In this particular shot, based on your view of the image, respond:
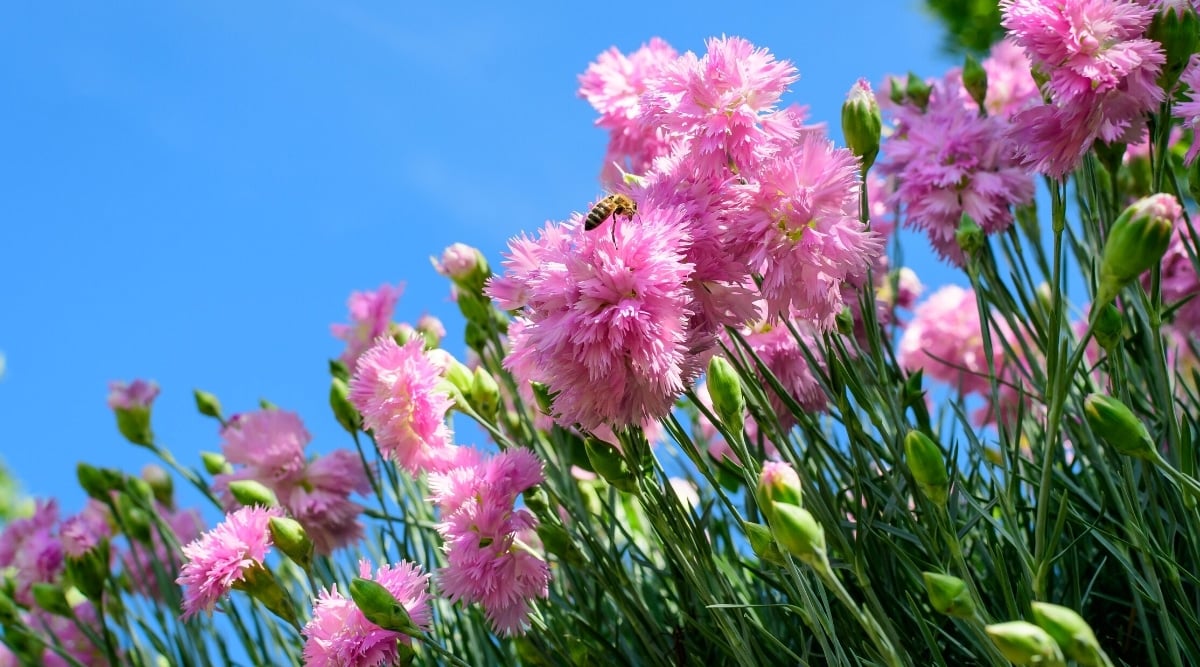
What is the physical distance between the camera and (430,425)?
3.90ft

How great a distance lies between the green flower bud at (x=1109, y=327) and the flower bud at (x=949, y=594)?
0.28m

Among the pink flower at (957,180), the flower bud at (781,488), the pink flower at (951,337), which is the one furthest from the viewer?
the pink flower at (951,337)

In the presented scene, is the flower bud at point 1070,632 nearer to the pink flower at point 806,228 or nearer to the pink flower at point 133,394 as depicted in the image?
the pink flower at point 806,228

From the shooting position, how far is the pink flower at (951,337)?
1.97 metres

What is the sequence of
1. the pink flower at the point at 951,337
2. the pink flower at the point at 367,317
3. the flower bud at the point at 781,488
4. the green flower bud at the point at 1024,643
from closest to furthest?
the green flower bud at the point at 1024,643 < the flower bud at the point at 781,488 < the pink flower at the point at 367,317 < the pink flower at the point at 951,337

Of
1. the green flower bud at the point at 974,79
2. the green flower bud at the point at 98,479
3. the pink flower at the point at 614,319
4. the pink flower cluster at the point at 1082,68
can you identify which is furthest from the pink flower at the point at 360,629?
the green flower bud at the point at 974,79

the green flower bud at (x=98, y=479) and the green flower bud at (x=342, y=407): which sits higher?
the green flower bud at (x=98, y=479)

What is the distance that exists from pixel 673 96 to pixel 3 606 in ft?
4.37

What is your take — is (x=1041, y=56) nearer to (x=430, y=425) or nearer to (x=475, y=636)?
(x=430, y=425)

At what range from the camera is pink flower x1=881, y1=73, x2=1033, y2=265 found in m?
1.26

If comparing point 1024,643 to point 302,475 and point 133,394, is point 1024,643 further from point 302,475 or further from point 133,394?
point 133,394

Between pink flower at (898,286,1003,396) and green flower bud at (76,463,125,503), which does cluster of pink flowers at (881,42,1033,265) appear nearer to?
pink flower at (898,286,1003,396)

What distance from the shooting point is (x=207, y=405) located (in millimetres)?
1826

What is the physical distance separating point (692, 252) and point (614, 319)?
118mm
